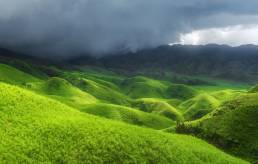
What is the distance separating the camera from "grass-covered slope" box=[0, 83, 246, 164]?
67125 millimetres

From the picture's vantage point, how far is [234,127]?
122188mm

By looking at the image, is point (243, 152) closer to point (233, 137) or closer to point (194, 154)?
point (233, 137)

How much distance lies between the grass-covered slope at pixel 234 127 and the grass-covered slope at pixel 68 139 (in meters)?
23.5

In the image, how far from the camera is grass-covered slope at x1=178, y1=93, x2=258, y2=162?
378 ft

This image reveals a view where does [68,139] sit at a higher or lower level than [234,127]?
higher

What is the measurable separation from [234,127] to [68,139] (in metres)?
63.4

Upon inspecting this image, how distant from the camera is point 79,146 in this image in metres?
71.9

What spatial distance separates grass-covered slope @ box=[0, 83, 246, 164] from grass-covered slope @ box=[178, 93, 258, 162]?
77.2ft

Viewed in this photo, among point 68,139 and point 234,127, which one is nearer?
point 68,139

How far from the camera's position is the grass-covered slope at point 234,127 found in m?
115

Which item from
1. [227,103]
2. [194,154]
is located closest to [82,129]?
[194,154]

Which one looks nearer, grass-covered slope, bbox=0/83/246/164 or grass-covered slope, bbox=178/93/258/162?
grass-covered slope, bbox=0/83/246/164

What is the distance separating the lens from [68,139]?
7281 centimetres

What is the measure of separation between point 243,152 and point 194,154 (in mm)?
26894
